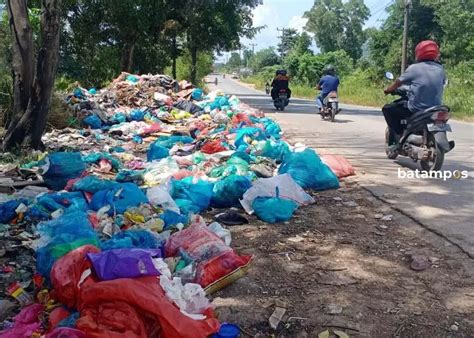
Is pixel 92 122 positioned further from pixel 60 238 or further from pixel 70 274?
pixel 70 274

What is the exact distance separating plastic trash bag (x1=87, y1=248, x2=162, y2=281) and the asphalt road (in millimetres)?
2326

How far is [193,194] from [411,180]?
275 cm

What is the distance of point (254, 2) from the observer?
24312 mm

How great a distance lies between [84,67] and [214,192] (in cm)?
1668

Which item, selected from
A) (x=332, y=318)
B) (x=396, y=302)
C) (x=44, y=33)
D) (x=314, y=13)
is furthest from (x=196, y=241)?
(x=314, y=13)

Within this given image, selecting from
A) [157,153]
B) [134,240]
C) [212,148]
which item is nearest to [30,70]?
[157,153]

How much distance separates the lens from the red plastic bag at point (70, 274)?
2617 millimetres

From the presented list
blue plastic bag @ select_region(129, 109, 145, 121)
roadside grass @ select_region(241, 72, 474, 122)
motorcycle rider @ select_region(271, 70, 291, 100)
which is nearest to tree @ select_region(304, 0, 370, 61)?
roadside grass @ select_region(241, 72, 474, 122)

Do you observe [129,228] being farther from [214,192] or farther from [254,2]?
[254,2]

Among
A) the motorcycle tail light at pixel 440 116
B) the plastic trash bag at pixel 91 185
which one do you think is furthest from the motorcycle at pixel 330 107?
the plastic trash bag at pixel 91 185

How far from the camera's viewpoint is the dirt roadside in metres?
2.65

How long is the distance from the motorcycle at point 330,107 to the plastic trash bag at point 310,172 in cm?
721

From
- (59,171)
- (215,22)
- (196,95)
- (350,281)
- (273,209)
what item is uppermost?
(215,22)

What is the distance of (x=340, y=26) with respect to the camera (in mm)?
58781
